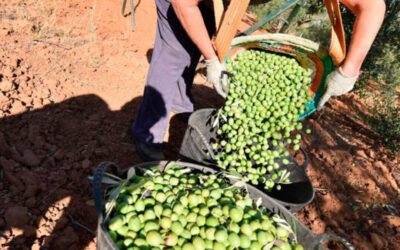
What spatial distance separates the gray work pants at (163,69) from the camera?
8.39 feet

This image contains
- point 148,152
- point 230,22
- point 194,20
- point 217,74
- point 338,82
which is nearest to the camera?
point 230,22


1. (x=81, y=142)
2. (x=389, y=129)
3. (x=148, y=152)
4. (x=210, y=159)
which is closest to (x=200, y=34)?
(x=210, y=159)

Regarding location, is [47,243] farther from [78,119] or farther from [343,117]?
[343,117]

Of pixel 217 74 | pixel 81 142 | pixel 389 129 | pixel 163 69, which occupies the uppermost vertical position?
pixel 217 74

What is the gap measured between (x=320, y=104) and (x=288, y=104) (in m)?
0.38

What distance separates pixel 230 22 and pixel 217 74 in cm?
54

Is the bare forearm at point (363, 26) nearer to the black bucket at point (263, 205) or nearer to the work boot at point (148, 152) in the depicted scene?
the black bucket at point (263, 205)

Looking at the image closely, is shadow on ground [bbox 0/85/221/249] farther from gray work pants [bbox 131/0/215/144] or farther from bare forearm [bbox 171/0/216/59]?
bare forearm [bbox 171/0/216/59]

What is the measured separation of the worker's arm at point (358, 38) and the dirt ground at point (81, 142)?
1.72 m

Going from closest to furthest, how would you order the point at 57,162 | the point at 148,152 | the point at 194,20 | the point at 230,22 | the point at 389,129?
the point at 230,22, the point at 194,20, the point at 57,162, the point at 148,152, the point at 389,129

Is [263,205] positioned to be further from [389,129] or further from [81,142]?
[389,129]

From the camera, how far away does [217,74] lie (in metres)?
2.27

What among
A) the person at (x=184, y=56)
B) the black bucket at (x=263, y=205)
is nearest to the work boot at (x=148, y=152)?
the person at (x=184, y=56)

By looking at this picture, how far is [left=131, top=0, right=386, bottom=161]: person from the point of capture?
76.5 inches
